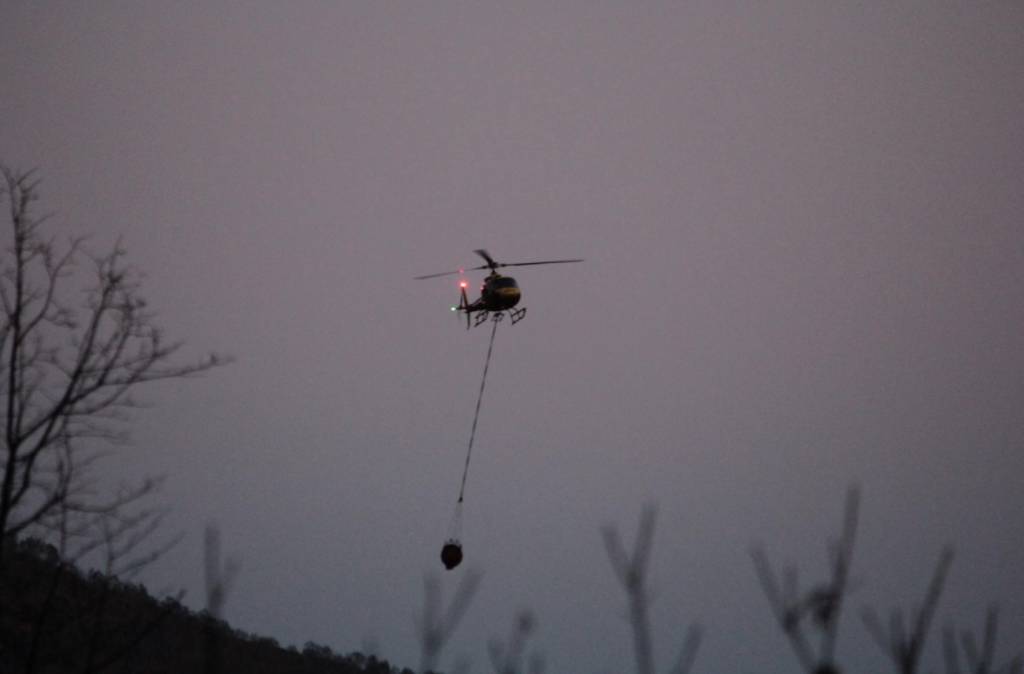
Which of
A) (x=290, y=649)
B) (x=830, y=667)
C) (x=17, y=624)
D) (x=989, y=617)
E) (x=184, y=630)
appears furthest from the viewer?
(x=290, y=649)

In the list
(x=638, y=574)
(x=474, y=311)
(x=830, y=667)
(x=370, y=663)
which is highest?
(x=474, y=311)

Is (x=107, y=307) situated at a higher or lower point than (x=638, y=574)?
higher

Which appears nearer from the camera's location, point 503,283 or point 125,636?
point 503,283

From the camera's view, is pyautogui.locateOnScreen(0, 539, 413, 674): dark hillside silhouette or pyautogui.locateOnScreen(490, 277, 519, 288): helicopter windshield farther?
pyautogui.locateOnScreen(490, 277, 519, 288): helicopter windshield

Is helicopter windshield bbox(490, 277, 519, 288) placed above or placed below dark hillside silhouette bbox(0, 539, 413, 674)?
above

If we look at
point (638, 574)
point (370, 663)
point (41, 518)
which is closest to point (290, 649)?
point (370, 663)

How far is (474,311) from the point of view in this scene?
22.6 m

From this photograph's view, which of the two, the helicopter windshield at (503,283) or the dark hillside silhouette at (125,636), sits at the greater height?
the helicopter windshield at (503,283)

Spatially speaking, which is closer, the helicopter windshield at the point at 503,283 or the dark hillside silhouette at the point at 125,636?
the dark hillside silhouette at the point at 125,636

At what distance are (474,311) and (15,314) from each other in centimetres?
1487

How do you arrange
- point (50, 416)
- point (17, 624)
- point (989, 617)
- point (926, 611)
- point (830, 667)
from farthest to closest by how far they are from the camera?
point (17, 624) → point (50, 416) → point (989, 617) → point (926, 611) → point (830, 667)

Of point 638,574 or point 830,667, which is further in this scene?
point 638,574

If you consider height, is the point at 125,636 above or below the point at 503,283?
below

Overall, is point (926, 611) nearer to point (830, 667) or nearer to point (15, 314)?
point (830, 667)
